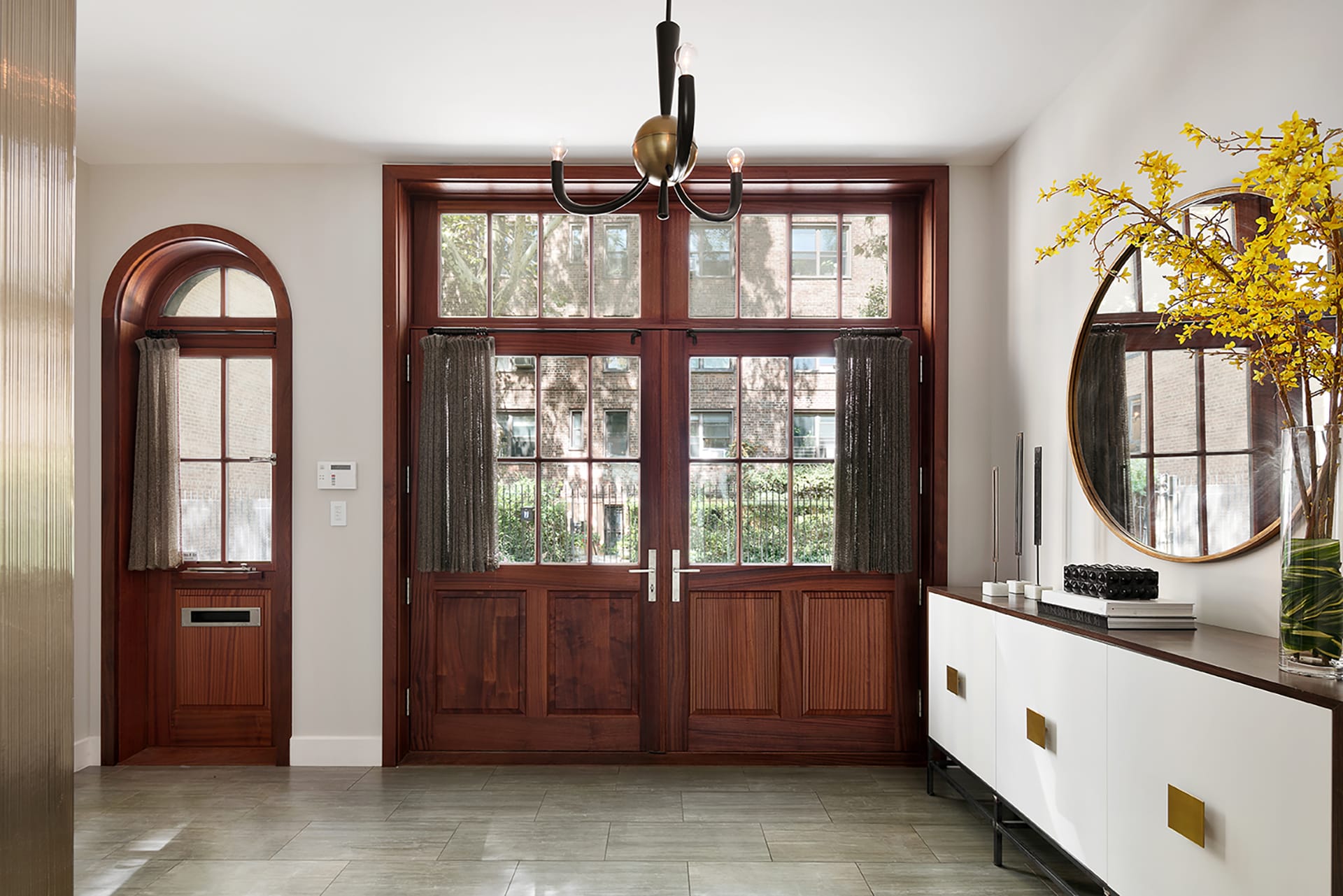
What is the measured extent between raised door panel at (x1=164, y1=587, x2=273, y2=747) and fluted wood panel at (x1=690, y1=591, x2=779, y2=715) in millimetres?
2041

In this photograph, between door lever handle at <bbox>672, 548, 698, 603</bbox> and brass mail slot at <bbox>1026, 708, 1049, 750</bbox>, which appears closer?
brass mail slot at <bbox>1026, 708, 1049, 750</bbox>

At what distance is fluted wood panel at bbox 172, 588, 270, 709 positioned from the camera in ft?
13.8

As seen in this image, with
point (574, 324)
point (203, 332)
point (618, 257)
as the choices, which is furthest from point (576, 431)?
point (203, 332)

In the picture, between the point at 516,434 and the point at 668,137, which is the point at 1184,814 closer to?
the point at 668,137

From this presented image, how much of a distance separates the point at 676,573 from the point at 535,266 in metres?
1.59

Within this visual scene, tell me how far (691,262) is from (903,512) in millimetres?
1526

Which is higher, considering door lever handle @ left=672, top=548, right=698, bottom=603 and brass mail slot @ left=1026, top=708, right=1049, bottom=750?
door lever handle @ left=672, top=548, right=698, bottom=603

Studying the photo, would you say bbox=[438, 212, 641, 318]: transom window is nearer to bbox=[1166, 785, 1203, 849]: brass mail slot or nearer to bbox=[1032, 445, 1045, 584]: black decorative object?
bbox=[1032, 445, 1045, 584]: black decorative object

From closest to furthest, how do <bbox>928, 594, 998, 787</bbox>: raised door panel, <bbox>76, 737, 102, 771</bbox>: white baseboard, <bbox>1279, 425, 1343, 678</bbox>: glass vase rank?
<bbox>1279, 425, 1343, 678</bbox>: glass vase → <bbox>928, 594, 998, 787</bbox>: raised door panel → <bbox>76, 737, 102, 771</bbox>: white baseboard

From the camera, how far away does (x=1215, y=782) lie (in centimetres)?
179

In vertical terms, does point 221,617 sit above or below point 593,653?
above

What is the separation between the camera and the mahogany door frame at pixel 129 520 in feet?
13.3

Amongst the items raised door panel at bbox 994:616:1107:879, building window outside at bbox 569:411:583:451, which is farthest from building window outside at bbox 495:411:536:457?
raised door panel at bbox 994:616:1107:879

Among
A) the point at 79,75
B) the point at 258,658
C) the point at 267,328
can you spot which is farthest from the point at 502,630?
the point at 79,75
